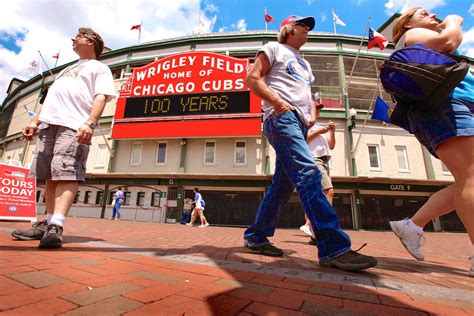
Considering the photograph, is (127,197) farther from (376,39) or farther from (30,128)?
(376,39)

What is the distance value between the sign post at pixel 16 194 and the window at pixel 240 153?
968cm

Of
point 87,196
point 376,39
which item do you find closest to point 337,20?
point 376,39

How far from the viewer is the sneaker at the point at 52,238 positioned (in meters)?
1.96

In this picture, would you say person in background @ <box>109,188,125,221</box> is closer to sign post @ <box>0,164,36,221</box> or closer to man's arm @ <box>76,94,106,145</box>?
sign post @ <box>0,164,36,221</box>

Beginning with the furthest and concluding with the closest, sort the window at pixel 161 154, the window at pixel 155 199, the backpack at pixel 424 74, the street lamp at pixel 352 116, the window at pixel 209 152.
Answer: the window at pixel 161 154
the window at pixel 209 152
the window at pixel 155 199
the street lamp at pixel 352 116
the backpack at pixel 424 74

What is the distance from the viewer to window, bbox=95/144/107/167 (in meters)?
15.8

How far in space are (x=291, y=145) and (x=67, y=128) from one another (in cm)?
209

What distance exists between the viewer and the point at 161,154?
15.2 metres

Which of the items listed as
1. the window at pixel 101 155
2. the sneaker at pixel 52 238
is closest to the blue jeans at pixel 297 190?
the sneaker at pixel 52 238

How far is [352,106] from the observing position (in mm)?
14984

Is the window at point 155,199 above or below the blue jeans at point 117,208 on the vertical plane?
above

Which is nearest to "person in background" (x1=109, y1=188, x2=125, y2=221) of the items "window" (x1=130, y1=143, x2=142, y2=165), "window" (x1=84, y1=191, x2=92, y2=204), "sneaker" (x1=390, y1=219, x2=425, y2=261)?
"window" (x1=130, y1=143, x2=142, y2=165)

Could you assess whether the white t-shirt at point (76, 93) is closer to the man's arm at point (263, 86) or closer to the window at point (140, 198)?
the man's arm at point (263, 86)

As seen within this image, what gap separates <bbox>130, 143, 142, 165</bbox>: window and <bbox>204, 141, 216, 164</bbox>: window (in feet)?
13.4
